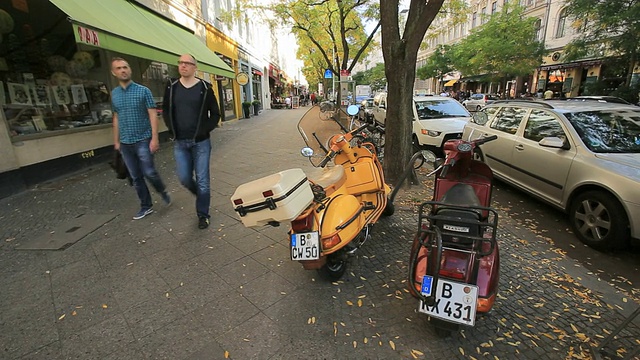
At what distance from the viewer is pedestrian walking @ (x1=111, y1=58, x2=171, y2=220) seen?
A: 394cm

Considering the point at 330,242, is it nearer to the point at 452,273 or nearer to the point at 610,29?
the point at 452,273

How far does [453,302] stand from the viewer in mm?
2012

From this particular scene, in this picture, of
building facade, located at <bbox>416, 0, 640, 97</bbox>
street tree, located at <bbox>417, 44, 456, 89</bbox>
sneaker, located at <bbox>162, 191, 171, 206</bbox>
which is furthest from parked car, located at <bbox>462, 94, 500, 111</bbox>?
sneaker, located at <bbox>162, 191, 171, 206</bbox>

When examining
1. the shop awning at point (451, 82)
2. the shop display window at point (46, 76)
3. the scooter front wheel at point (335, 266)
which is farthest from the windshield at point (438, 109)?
the shop awning at point (451, 82)

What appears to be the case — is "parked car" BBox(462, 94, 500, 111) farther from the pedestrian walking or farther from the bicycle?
the pedestrian walking

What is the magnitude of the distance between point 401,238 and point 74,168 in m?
6.54

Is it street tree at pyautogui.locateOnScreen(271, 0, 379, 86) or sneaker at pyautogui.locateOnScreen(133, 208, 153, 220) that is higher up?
street tree at pyautogui.locateOnScreen(271, 0, 379, 86)

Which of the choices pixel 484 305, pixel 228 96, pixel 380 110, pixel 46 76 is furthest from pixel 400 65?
pixel 228 96

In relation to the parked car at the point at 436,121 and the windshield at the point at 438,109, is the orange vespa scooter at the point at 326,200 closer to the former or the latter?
the parked car at the point at 436,121

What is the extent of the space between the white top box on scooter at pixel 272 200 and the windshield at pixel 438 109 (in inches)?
285

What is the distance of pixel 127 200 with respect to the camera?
5.00 metres

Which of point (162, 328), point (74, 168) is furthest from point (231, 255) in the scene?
point (74, 168)

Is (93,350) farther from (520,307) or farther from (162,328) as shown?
(520,307)

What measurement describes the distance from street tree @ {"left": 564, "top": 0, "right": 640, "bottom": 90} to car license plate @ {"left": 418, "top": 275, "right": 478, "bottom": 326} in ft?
43.0
